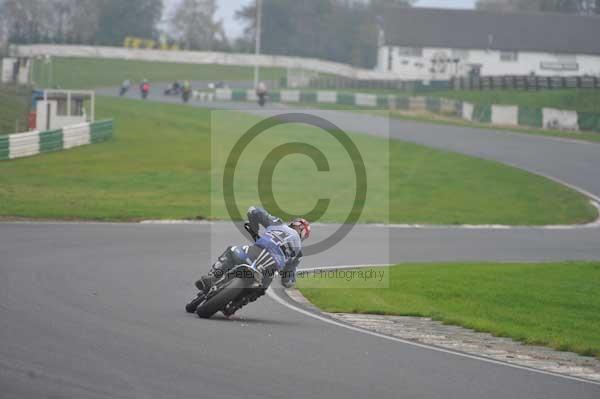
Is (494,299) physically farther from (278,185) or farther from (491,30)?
(491,30)

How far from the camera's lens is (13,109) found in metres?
41.2

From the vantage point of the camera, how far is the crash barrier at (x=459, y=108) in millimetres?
50375

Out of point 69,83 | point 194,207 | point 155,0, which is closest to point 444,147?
point 194,207

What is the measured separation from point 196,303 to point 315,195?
1727 cm

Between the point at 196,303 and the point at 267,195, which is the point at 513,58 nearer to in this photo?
the point at 267,195

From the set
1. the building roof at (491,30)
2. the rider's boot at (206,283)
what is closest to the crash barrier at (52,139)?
the rider's boot at (206,283)

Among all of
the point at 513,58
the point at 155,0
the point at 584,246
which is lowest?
the point at 584,246

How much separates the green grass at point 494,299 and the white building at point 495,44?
78519 mm

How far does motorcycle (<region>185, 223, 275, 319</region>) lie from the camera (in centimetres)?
1089

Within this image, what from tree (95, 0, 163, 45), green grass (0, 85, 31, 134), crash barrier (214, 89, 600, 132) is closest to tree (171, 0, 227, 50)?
tree (95, 0, 163, 45)

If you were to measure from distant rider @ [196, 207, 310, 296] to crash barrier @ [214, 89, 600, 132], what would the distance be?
40910 millimetres

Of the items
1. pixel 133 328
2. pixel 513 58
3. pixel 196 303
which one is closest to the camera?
pixel 133 328

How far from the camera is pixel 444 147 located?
135 feet

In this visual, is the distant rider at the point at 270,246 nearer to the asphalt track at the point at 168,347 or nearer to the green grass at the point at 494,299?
the asphalt track at the point at 168,347
